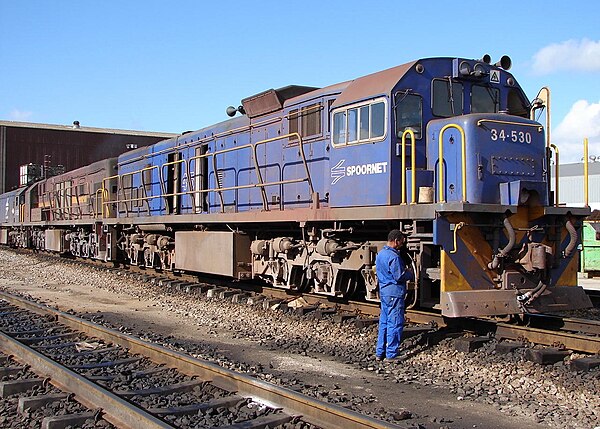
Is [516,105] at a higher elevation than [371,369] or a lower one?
higher

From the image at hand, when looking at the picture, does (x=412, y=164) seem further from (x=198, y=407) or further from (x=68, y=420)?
(x=68, y=420)

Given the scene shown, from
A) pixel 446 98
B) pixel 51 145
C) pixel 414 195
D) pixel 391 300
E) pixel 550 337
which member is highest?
pixel 51 145

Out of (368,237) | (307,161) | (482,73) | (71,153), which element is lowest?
(368,237)

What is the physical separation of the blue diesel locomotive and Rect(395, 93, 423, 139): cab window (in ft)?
Answer: 0.06

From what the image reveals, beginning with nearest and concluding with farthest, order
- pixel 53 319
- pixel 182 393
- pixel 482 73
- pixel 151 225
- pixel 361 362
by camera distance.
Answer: pixel 182 393, pixel 361 362, pixel 482 73, pixel 53 319, pixel 151 225

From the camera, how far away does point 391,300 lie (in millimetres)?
6941

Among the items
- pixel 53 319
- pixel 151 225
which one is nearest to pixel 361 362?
pixel 53 319

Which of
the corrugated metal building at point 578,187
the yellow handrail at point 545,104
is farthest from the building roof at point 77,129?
the yellow handrail at point 545,104

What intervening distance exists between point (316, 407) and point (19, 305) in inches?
320

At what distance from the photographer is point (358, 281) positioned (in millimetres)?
9953

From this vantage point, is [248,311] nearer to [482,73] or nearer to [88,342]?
[88,342]

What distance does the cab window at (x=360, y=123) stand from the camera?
27.5 feet

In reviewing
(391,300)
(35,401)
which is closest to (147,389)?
(35,401)

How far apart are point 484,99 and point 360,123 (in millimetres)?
1941
